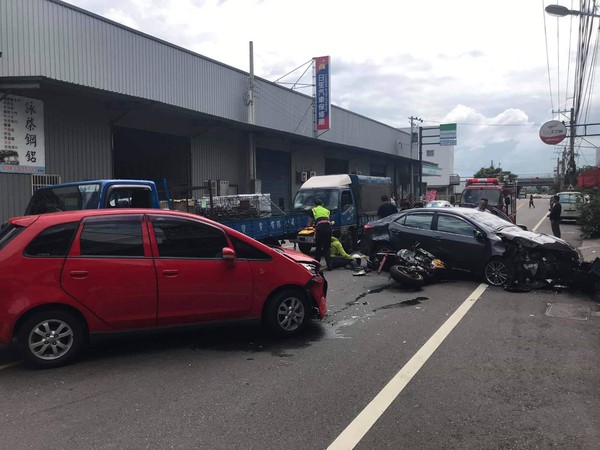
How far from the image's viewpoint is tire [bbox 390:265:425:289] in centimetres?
934

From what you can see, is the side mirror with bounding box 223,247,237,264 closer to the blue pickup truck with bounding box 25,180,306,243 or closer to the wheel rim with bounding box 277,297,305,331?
the wheel rim with bounding box 277,297,305,331

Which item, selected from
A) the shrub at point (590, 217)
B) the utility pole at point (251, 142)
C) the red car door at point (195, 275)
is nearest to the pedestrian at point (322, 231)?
the red car door at point (195, 275)

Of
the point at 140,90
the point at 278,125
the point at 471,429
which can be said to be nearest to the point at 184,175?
the point at 140,90

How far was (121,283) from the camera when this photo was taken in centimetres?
527

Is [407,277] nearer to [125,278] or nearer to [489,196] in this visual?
[125,278]

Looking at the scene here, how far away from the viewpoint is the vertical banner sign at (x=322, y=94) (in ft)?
82.4

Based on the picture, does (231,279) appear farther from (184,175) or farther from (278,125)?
(278,125)

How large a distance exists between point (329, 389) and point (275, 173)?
70.5 ft

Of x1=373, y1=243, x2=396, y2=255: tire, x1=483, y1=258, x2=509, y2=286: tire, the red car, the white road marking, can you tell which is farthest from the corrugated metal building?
the white road marking

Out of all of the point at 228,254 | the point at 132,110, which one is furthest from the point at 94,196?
the point at 132,110

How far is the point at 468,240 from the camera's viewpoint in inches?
393

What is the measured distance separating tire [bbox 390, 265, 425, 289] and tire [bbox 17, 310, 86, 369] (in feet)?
19.5

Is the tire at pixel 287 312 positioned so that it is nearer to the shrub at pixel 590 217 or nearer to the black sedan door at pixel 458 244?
the black sedan door at pixel 458 244

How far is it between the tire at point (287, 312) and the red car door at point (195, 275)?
331mm
